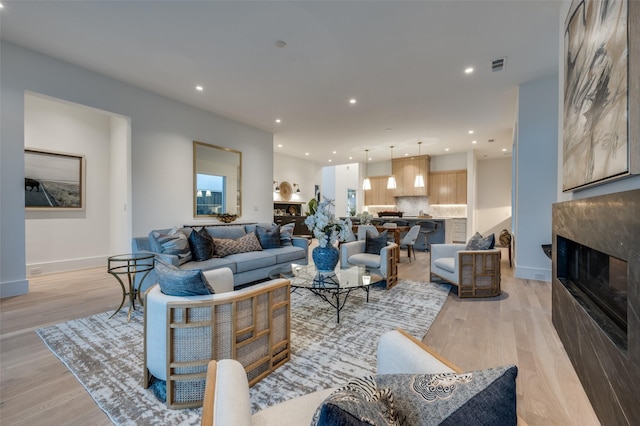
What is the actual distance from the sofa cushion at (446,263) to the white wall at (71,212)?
19.1 ft

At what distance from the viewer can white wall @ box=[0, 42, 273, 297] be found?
335 cm

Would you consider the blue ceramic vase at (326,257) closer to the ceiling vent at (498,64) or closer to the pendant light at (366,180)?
the ceiling vent at (498,64)

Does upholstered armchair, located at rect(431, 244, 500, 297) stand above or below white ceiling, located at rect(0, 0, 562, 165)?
below

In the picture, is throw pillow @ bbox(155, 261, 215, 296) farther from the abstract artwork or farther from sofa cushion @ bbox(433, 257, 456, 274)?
sofa cushion @ bbox(433, 257, 456, 274)

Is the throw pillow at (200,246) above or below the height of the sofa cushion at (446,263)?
above

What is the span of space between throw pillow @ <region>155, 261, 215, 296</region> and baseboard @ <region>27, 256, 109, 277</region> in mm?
4681

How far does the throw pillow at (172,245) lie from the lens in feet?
11.0

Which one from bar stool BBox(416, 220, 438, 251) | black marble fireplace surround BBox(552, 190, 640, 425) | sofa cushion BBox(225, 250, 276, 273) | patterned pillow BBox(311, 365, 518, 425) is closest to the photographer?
patterned pillow BBox(311, 365, 518, 425)

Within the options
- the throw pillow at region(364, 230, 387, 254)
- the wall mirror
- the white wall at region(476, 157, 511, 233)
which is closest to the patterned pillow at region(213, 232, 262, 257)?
the wall mirror

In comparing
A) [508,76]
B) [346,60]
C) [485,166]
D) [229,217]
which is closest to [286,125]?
[229,217]

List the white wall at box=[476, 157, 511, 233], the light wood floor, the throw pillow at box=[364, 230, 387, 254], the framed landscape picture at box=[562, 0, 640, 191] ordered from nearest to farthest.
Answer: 1. the framed landscape picture at box=[562, 0, 640, 191]
2. the light wood floor
3. the throw pillow at box=[364, 230, 387, 254]
4. the white wall at box=[476, 157, 511, 233]

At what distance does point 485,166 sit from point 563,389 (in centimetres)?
932

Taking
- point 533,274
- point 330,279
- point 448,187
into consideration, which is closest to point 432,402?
point 330,279

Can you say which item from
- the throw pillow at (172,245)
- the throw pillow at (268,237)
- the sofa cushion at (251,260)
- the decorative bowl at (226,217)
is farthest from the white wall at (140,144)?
the sofa cushion at (251,260)
